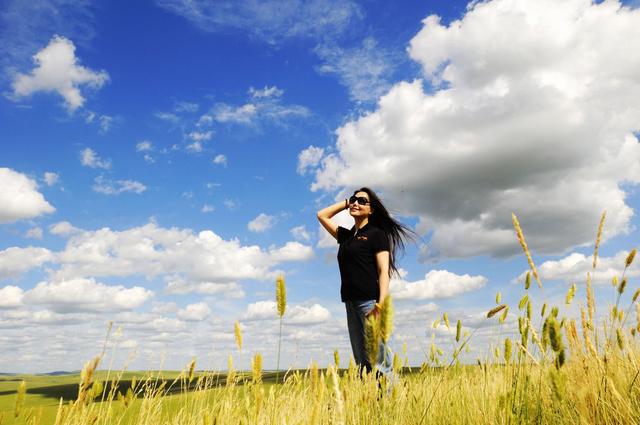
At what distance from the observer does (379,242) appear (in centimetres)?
462

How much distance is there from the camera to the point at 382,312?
3.83 feet

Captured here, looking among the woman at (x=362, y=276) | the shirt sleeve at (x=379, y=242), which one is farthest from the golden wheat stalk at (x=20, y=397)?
the shirt sleeve at (x=379, y=242)

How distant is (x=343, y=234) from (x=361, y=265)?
2.75 feet

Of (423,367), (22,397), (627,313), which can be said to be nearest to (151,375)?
(22,397)

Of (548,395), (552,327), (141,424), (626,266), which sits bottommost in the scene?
(141,424)

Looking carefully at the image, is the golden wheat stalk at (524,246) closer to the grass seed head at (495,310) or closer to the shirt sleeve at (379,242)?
the grass seed head at (495,310)

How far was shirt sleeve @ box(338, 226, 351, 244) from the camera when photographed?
526 centimetres

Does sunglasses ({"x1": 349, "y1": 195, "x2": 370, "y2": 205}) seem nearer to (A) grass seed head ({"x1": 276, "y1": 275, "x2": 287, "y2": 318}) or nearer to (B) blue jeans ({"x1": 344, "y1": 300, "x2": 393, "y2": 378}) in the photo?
(B) blue jeans ({"x1": 344, "y1": 300, "x2": 393, "y2": 378})

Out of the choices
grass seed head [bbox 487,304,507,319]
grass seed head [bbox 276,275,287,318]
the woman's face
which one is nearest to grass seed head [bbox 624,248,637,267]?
grass seed head [bbox 487,304,507,319]

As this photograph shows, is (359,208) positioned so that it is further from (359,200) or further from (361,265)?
(361,265)

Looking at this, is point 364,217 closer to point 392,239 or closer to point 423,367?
point 392,239

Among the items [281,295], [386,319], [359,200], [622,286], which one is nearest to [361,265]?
[359,200]

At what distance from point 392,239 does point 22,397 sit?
4.37 m

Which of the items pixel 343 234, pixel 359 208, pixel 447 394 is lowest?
pixel 447 394
